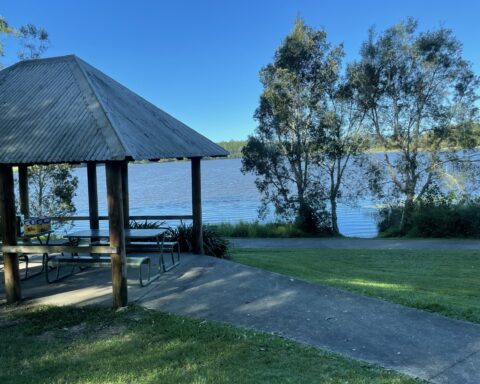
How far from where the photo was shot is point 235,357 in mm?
4922

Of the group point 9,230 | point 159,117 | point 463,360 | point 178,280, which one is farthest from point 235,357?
point 159,117

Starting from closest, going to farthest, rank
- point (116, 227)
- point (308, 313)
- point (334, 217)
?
point (308, 313) → point (116, 227) → point (334, 217)

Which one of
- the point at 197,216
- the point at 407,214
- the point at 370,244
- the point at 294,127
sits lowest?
the point at 370,244

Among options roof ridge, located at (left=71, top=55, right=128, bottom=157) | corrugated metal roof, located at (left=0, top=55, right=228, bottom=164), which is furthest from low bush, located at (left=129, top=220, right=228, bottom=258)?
roof ridge, located at (left=71, top=55, right=128, bottom=157)

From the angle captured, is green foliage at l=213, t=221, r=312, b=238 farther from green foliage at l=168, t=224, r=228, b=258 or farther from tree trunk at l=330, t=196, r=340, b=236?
green foliage at l=168, t=224, r=228, b=258

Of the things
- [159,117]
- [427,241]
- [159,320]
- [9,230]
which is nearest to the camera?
[159,320]

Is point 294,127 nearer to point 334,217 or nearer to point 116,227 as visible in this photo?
point 334,217

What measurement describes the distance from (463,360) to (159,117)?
7.54 meters

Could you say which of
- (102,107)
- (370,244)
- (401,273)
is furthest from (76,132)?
(370,244)

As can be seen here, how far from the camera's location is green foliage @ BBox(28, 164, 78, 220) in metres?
22.9

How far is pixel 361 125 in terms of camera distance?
2577cm

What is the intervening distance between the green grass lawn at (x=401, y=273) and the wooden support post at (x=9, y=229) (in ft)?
17.3

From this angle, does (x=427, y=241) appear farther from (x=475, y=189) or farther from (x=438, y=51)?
(x=438, y=51)

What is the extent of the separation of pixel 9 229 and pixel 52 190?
56.2 feet
